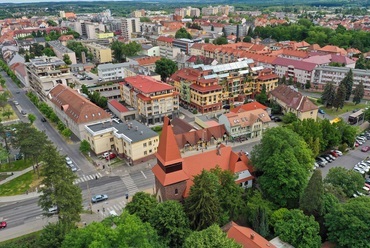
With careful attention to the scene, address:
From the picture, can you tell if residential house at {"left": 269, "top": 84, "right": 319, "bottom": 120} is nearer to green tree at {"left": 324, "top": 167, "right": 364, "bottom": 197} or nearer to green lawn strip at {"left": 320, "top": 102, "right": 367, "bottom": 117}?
green lawn strip at {"left": 320, "top": 102, "right": 367, "bottom": 117}

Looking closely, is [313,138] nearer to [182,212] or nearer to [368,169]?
[368,169]


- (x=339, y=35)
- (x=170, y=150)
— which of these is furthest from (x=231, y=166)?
(x=339, y=35)

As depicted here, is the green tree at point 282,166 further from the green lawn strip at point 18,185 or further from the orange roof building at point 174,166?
the green lawn strip at point 18,185

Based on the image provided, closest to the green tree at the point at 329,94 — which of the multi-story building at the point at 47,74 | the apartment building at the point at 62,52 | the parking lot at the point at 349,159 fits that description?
the parking lot at the point at 349,159

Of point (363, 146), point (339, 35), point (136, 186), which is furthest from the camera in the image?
point (339, 35)

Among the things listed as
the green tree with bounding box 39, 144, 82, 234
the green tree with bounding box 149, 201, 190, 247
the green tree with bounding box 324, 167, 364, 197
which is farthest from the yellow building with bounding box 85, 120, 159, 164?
the green tree with bounding box 324, 167, 364, 197

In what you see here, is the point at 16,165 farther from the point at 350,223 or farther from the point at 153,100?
the point at 350,223
